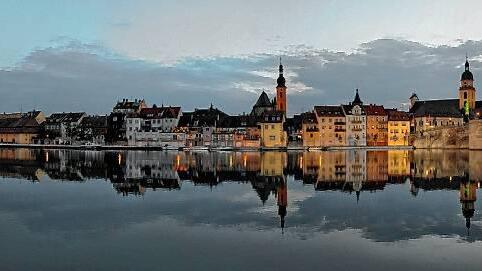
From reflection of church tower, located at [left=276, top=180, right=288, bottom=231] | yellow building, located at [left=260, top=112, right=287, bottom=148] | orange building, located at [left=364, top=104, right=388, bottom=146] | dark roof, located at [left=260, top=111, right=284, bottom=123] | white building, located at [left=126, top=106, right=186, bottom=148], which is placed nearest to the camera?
reflection of church tower, located at [left=276, top=180, right=288, bottom=231]

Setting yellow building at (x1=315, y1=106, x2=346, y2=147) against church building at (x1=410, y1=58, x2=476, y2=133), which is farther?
church building at (x1=410, y1=58, x2=476, y2=133)

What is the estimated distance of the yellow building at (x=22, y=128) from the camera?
131 meters

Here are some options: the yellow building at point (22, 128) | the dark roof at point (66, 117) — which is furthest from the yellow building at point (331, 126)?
the yellow building at point (22, 128)

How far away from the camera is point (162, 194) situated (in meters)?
28.3

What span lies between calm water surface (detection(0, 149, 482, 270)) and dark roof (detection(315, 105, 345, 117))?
72.4 meters

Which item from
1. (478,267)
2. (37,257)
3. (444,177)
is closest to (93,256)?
(37,257)

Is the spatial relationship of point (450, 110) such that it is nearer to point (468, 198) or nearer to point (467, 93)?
point (467, 93)

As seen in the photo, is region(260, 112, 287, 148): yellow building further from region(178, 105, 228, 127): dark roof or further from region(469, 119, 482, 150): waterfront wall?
region(469, 119, 482, 150): waterfront wall

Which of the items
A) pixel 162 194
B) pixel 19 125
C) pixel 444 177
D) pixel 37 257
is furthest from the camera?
pixel 19 125

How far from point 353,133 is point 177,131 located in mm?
35935

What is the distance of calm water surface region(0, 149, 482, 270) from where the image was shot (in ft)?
44.2

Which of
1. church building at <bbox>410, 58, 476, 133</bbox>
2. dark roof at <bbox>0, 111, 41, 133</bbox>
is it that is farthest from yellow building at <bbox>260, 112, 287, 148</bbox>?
dark roof at <bbox>0, 111, 41, 133</bbox>

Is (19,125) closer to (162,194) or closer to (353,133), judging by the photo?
(353,133)

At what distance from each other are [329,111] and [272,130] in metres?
13.5
